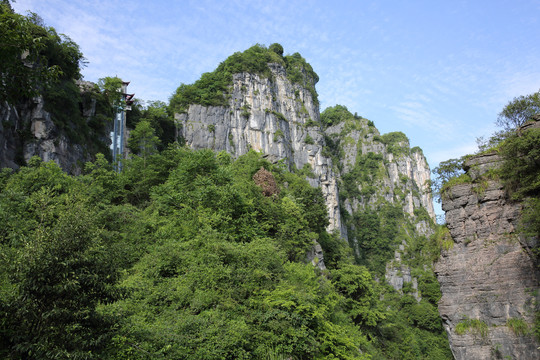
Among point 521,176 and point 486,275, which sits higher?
point 521,176

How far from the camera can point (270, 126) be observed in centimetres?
6397

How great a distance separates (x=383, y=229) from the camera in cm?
8956

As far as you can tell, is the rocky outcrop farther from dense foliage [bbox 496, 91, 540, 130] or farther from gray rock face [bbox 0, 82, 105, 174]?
gray rock face [bbox 0, 82, 105, 174]

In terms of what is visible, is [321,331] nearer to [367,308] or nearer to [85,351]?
[85,351]

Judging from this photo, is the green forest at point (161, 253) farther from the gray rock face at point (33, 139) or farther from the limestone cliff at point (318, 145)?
the limestone cliff at point (318, 145)

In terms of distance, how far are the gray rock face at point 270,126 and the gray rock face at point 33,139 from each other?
29.3m

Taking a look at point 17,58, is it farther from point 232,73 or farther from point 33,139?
point 232,73

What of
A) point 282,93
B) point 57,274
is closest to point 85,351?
point 57,274

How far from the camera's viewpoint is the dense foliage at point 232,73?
198 feet

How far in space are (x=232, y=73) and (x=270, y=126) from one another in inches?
445

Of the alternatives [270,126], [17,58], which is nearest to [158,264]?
[17,58]

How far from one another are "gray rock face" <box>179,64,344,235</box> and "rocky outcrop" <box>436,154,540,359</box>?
122ft

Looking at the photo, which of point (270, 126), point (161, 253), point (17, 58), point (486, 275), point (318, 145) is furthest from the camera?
point (318, 145)

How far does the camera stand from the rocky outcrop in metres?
17.6
